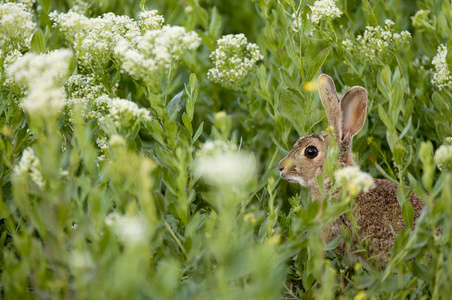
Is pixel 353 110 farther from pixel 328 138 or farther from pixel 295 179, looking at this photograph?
pixel 295 179

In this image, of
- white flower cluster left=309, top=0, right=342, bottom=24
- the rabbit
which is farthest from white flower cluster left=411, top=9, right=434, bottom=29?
the rabbit

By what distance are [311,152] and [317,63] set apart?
68cm

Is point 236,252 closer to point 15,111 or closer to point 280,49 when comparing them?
point 15,111

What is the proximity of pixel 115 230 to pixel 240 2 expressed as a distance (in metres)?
5.25

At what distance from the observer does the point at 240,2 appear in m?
7.70

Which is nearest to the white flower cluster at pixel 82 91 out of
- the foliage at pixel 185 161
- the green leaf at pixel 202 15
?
the foliage at pixel 185 161

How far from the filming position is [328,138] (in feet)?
15.4

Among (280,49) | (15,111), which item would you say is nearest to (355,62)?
(280,49)

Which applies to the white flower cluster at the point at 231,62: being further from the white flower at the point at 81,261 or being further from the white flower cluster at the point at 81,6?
the white flower at the point at 81,261

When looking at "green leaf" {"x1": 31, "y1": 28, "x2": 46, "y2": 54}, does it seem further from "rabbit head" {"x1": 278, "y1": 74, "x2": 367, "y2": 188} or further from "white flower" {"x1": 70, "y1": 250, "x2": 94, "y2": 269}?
"white flower" {"x1": 70, "y1": 250, "x2": 94, "y2": 269}

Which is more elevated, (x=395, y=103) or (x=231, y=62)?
(x=395, y=103)

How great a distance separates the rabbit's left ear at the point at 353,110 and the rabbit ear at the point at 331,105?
6 centimetres

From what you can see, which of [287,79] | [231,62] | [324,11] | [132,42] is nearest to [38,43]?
[132,42]

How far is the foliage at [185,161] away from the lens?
277 cm
